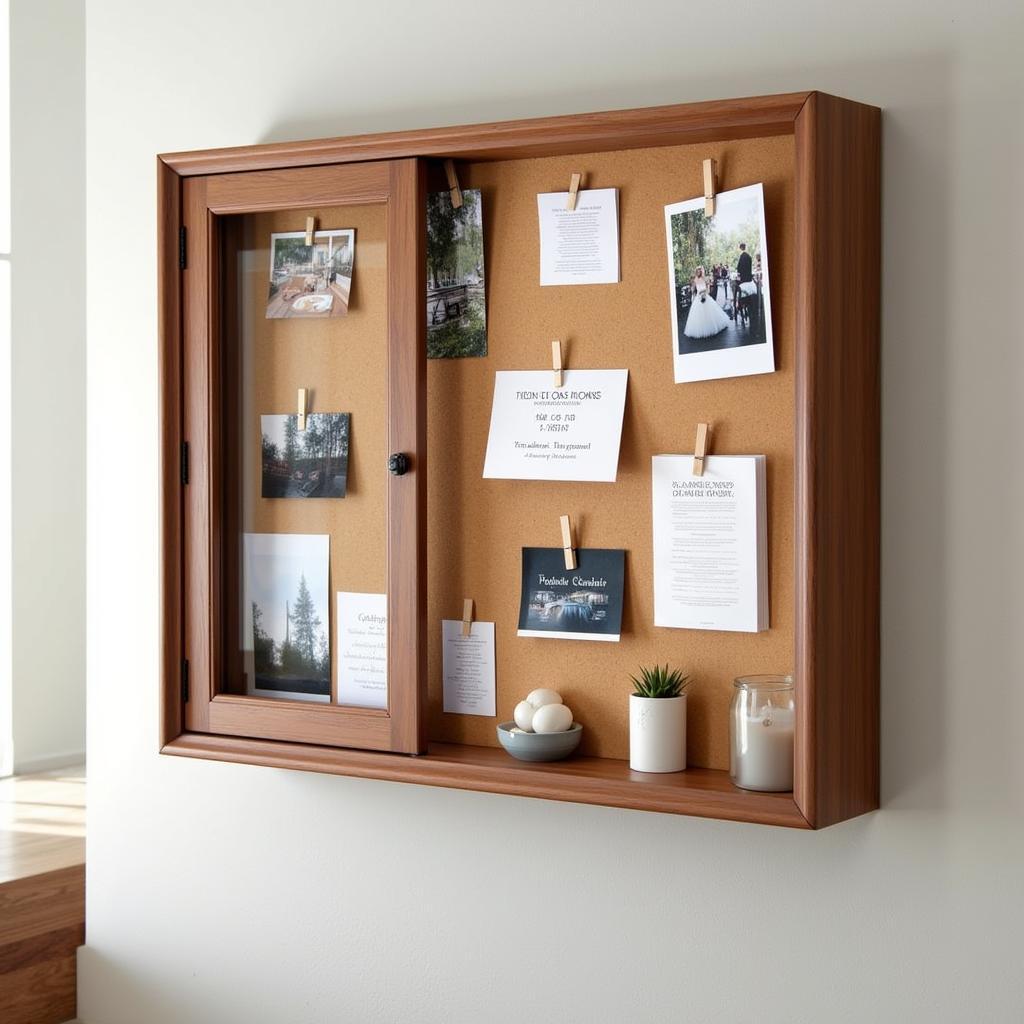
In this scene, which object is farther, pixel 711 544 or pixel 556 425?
pixel 556 425

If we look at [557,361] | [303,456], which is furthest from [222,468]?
[557,361]

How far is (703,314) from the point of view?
1.83 meters

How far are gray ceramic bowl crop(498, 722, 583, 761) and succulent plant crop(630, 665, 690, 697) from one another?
0.12 metres

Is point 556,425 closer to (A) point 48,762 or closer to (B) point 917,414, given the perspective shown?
(B) point 917,414

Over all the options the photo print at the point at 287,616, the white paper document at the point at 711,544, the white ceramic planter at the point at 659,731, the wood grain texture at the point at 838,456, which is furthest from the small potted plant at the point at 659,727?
the photo print at the point at 287,616

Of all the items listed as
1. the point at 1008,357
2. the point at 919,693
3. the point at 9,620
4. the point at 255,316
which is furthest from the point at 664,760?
the point at 9,620

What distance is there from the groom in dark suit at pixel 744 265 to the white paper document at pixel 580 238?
0.65 ft

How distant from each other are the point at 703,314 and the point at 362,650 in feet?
2.52

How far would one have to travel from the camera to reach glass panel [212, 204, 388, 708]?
6.73 ft

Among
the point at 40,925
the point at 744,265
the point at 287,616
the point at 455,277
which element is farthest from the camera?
the point at 40,925

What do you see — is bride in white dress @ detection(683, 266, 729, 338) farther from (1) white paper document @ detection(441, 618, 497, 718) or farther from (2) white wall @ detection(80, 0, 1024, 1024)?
(1) white paper document @ detection(441, 618, 497, 718)

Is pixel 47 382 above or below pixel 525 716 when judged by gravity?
above

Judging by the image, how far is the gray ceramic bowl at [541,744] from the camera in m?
1.88

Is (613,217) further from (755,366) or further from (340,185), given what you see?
(340,185)
